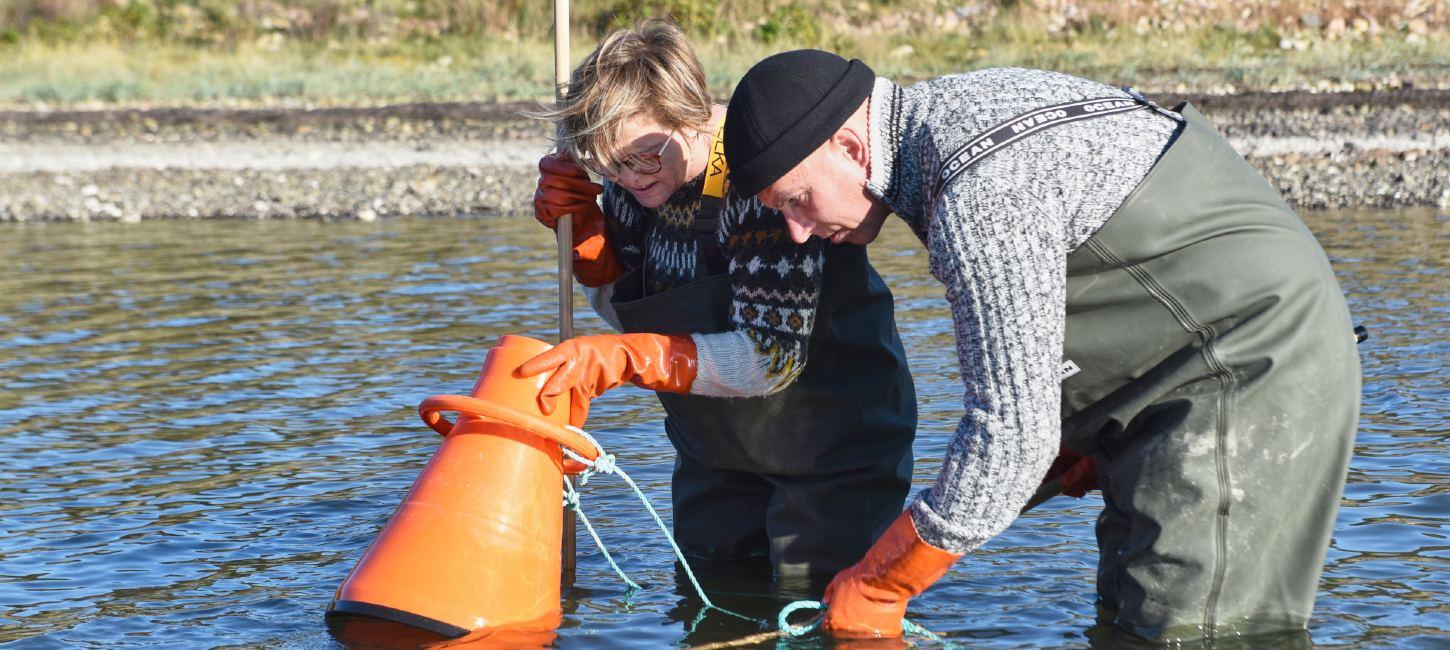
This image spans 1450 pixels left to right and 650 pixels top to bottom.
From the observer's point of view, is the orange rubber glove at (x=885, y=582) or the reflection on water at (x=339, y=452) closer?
the orange rubber glove at (x=885, y=582)

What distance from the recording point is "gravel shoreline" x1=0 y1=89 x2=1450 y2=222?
45.9ft

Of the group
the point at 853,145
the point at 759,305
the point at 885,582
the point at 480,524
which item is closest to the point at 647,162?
the point at 759,305

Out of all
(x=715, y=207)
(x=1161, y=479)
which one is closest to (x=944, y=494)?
(x=1161, y=479)

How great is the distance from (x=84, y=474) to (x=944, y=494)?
4.02 meters

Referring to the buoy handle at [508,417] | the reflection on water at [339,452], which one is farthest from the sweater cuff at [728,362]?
the reflection on water at [339,452]

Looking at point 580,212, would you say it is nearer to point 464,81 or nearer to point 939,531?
point 939,531

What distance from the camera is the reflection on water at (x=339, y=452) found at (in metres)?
4.24

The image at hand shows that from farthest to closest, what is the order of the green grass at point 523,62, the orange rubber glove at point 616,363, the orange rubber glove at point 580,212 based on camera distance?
the green grass at point 523,62
the orange rubber glove at point 580,212
the orange rubber glove at point 616,363

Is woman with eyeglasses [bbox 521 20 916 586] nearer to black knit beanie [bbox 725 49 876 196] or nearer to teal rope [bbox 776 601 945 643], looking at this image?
teal rope [bbox 776 601 945 643]

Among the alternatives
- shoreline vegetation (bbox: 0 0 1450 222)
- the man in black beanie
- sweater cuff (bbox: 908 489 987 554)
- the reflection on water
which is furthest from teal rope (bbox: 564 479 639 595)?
shoreline vegetation (bbox: 0 0 1450 222)

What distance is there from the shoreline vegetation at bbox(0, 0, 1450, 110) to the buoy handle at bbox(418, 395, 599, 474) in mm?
15308

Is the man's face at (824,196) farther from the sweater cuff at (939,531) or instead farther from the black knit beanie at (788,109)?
the sweater cuff at (939,531)

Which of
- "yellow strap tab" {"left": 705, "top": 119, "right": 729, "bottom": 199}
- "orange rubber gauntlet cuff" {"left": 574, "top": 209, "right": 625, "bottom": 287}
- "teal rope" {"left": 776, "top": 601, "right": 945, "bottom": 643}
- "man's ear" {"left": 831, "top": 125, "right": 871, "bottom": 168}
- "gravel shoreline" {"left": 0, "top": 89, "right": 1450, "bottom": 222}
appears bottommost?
"gravel shoreline" {"left": 0, "top": 89, "right": 1450, "bottom": 222}

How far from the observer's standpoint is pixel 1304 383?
3.09 meters
